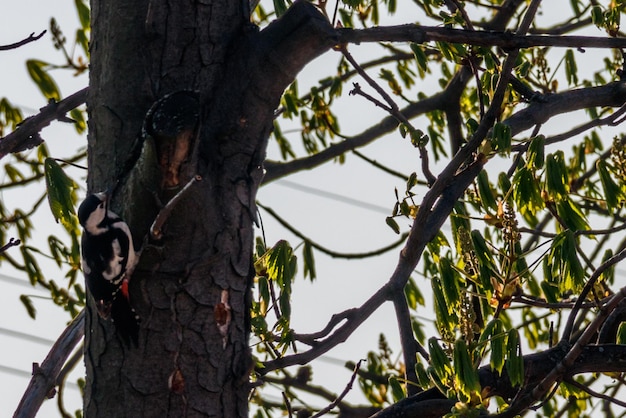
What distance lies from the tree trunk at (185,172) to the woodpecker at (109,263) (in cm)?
3

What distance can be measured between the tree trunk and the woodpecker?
0.11ft

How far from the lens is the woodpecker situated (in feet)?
10.00

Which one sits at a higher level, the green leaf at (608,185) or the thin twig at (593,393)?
the green leaf at (608,185)

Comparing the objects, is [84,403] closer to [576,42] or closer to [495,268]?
[495,268]

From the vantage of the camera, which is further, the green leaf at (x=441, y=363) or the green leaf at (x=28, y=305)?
the green leaf at (x=28, y=305)

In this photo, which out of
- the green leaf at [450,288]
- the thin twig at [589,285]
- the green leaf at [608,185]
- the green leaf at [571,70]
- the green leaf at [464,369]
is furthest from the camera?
the green leaf at [571,70]

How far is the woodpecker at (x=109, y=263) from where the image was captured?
3047mm

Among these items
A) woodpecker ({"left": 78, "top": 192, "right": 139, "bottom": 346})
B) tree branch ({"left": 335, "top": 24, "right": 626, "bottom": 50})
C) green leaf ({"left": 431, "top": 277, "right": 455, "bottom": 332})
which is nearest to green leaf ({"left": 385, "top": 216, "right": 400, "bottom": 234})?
green leaf ({"left": 431, "top": 277, "right": 455, "bottom": 332})

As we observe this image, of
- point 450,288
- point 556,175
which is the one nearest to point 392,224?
point 450,288

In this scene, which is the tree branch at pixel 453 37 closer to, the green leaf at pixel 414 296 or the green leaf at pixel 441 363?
the green leaf at pixel 441 363

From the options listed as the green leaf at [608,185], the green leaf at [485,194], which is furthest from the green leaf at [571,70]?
the green leaf at [485,194]

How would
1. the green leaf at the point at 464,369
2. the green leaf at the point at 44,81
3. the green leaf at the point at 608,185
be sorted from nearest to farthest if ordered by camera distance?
the green leaf at the point at 464,369, the green leaf at the point at 608,185, the green leaf at the point at 44,81

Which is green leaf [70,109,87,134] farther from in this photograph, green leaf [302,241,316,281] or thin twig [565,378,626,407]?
thin twig [565,378,626,407]

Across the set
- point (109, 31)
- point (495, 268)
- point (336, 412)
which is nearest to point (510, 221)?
point (495, 268)
